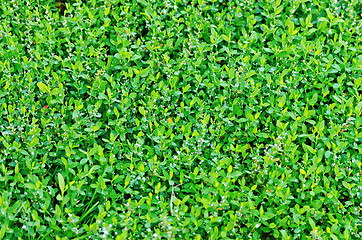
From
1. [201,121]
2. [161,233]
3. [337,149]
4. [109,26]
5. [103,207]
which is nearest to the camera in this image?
[161,233]

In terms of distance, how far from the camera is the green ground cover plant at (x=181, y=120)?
304 cm

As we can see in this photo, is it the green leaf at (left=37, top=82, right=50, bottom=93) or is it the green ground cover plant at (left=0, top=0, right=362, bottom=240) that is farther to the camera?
the green leaf at (left=37, top=82, right=50, bottom=93)

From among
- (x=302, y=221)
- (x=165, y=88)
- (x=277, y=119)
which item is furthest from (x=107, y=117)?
(x=302, y=221)

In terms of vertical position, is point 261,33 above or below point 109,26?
below

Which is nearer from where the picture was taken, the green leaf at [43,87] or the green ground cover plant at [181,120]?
the green ground cover plant at [181,120]

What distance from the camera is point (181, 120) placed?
360 centimetres

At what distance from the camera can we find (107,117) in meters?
3.62

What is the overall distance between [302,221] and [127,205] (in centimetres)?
134

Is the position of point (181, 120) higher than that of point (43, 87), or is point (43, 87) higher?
point (43, 87)

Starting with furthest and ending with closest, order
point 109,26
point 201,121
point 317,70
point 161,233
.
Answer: point 109,26
point 317,70
point 201,121
point 161,233

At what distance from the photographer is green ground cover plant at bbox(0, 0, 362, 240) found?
3041mm

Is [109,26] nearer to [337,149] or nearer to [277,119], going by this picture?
[277,119]

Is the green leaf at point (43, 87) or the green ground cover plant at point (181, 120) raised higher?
the green leaf at point (43, 87)

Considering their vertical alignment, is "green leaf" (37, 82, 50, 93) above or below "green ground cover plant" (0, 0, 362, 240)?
above
